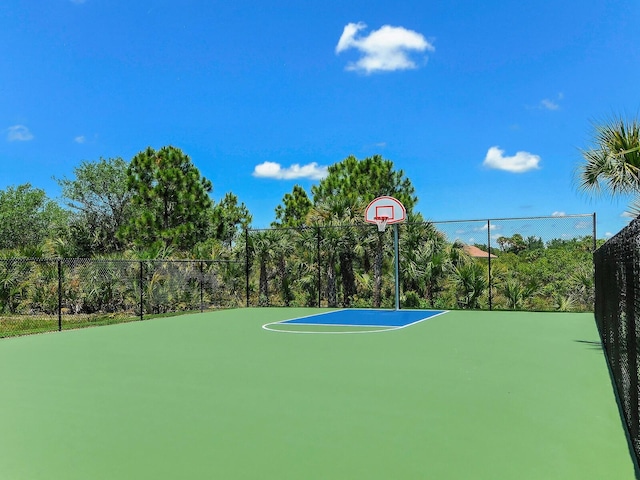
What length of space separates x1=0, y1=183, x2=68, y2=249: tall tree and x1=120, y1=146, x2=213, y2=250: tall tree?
10610 mm

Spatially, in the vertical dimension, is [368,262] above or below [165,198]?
below

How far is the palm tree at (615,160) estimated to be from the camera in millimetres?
7094

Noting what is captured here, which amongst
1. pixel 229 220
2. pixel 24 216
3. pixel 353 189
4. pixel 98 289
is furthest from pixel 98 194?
pixel 98 289

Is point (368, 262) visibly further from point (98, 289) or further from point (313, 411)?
point (313, 411)

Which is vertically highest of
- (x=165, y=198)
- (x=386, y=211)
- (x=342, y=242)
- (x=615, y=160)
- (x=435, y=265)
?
(x=165, y=198)

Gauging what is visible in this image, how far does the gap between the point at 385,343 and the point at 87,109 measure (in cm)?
2793

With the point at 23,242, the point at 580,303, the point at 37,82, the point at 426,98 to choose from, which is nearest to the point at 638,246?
the point at 580,303

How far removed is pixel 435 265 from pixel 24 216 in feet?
94.2

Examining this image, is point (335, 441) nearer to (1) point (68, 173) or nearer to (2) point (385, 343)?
(2) point (385, 343)

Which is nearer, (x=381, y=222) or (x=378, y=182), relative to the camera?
(x=381, y=222)

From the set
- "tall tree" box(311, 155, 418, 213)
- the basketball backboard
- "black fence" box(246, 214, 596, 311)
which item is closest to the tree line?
"black fence" box(246, 214, 596, 311)

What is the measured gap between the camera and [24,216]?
32.4m

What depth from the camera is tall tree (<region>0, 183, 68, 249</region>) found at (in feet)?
104

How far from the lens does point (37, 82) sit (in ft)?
90.3
